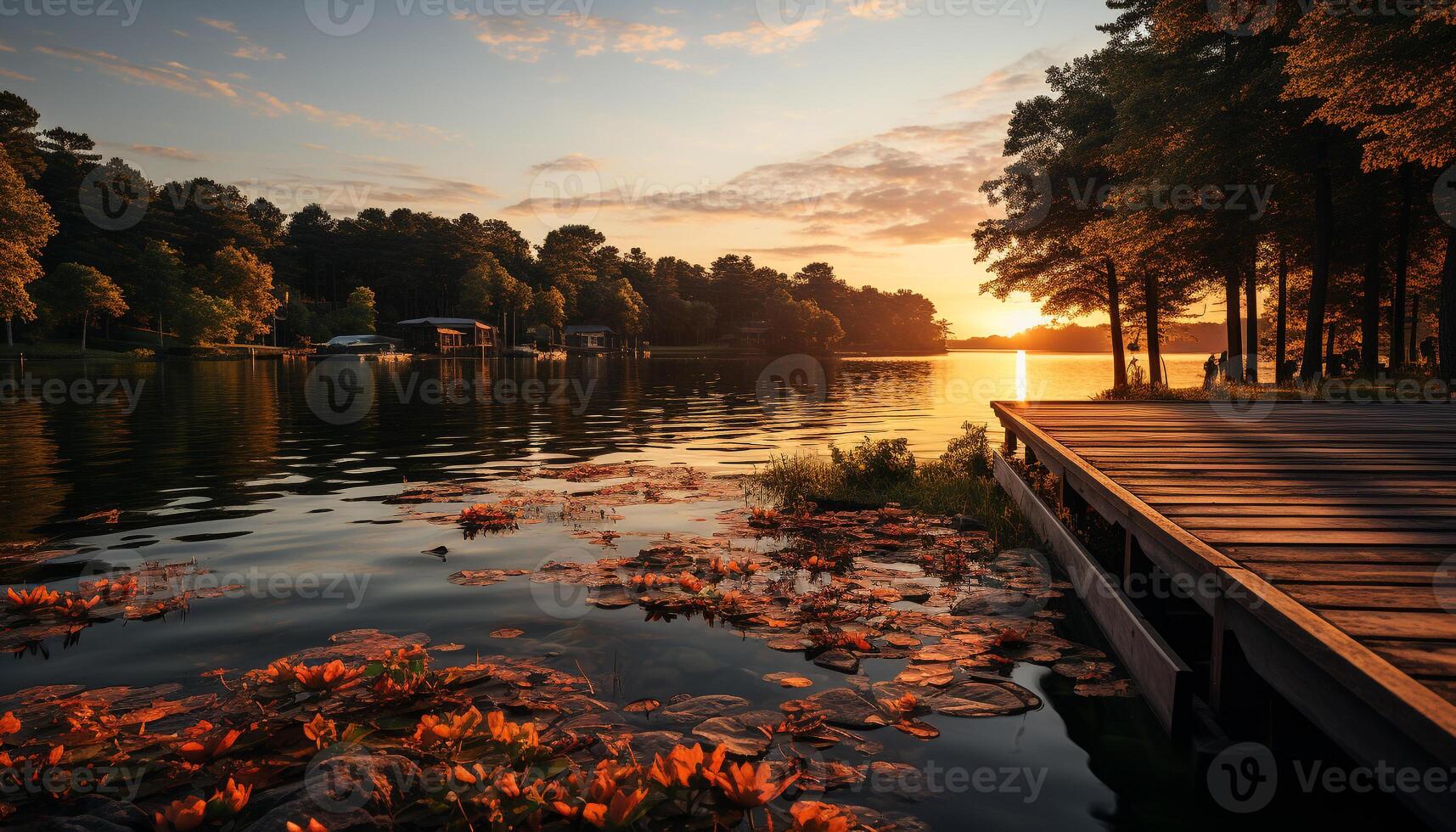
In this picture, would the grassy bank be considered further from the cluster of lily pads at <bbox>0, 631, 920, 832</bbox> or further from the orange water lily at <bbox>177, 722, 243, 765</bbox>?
the orange water lily at <bbox>177, 722, 243, 765</bbox>

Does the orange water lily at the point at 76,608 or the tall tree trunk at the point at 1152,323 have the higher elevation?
the tall tree trunk at the point at 1152,323

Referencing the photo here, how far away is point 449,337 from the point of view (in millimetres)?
101062

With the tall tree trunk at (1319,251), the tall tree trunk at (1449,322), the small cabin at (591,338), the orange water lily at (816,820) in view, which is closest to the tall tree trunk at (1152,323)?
the tall tree trunk at (1319,251)

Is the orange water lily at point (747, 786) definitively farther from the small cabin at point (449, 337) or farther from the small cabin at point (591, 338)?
the small cabin at point (591, 338)

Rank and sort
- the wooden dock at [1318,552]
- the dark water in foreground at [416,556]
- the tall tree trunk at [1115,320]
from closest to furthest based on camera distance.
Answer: the wooden dock at [1318,552] → the dark water in foreground at [416,556] → the tall tree trunk at [1115,320]

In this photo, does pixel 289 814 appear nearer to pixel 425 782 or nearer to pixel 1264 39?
pixel 425 782

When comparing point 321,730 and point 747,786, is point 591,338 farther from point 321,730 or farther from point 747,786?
point 747,786

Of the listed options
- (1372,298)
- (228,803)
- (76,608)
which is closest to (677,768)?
(228,803)

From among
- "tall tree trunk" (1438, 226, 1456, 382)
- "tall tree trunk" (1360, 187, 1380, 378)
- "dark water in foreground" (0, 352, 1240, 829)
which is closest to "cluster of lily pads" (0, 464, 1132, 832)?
"dark water in foreground" (0, 352, 1240, 829)

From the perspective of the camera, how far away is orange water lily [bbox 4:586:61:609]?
264 inches

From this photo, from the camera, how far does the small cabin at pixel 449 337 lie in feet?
320

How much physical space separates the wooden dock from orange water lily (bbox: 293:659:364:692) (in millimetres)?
5283

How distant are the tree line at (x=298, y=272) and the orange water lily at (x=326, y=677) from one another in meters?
55.6

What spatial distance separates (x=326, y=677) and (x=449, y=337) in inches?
4051
